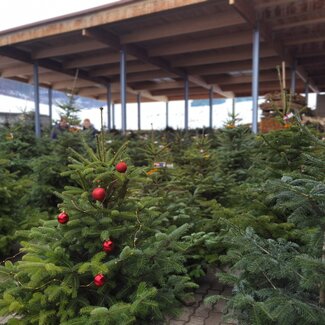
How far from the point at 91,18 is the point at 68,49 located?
303 centimetres

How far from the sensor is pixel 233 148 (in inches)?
218

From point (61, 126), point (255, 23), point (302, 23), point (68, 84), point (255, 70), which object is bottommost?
point (61, 126)

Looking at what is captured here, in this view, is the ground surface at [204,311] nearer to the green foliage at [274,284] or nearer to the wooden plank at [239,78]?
the green foliage at [274,284]

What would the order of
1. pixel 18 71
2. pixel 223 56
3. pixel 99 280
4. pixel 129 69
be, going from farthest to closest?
1. pixel 18 71
2. pixel 129 69
3. pixel 223 56
4. pixel 99 280

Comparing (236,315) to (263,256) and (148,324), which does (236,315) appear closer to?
(263,256)

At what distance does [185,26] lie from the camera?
8789mm

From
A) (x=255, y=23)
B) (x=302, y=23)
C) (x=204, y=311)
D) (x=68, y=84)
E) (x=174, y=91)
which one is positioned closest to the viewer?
(x=204, y=311)

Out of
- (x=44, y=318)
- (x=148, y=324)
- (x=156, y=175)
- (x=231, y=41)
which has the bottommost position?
(x=148, y=324)

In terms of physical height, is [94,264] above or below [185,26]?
below

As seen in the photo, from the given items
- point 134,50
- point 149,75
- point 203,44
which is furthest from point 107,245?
point 149,75

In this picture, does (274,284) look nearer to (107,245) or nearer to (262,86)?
(107,245)

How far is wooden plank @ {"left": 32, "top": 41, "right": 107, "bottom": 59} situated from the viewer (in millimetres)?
10648

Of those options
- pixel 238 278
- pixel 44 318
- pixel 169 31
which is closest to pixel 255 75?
pixel 169 31

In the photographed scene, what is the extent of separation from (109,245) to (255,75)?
25.0ft
